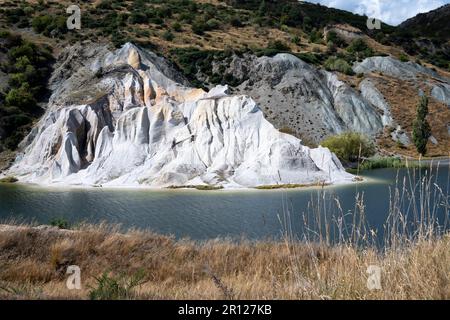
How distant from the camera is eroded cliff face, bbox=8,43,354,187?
122 feet

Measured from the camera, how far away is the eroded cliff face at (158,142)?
37.2 meters

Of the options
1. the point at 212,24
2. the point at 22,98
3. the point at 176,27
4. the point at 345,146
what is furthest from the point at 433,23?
the point at 22,98

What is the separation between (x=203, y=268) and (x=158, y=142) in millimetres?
33210

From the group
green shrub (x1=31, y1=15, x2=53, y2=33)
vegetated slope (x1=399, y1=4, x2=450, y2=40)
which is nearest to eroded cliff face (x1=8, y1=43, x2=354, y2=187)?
green shrub (x1=31, y1=15, x2=53, y2=33)

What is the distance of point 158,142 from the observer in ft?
136

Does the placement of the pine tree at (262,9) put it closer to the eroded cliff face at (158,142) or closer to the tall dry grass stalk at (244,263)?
the eroded cliff face at (158,142)

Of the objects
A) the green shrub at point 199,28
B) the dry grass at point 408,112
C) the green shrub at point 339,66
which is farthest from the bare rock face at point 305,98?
the green shrub at point 199,28

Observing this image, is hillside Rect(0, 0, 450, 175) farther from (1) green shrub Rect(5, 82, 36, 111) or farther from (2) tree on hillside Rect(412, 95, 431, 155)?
(2) tree on hillside Rect(412, 95, 431, 155)

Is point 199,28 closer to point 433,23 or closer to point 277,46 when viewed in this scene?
point 277,46

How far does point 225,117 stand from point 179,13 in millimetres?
47227

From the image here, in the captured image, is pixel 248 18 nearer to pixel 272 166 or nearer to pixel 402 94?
pixel 402 94

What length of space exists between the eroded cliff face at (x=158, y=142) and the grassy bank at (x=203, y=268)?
82.1 ft
